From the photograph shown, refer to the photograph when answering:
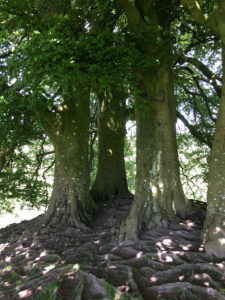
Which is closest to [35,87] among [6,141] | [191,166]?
[6,141]

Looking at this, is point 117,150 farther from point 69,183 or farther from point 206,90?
point 206,90

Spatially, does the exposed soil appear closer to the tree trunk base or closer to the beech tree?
the tree trunk base

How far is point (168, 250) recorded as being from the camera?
5.58m

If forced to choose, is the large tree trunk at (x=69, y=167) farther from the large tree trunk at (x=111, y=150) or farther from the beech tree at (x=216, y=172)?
the beech tree at (x=216, y=172)

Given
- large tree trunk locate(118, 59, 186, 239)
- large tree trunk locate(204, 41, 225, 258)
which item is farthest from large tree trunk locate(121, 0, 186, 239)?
large tree trunk locate(204, 41, 225, 258)

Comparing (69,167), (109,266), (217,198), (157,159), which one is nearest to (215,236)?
(217,198)

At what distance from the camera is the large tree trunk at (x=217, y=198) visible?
5348mm

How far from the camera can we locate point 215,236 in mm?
5402

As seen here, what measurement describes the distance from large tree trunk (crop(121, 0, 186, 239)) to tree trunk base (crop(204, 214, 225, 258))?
115 centimetres

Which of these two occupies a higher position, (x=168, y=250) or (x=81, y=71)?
(x=81, y=71)

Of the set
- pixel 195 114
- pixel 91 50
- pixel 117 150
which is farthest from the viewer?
pixel 195 114

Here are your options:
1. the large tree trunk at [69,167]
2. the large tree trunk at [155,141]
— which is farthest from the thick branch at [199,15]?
the large tree trunk at [69,167]

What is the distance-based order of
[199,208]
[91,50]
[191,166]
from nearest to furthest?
[91,50]
[199,208]
[191,166]

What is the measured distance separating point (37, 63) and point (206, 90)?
976 cm
